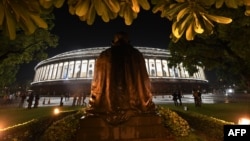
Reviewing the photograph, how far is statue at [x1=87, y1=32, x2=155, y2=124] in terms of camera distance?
8227 millimetres

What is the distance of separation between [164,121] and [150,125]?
289cm

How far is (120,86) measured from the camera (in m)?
8.53

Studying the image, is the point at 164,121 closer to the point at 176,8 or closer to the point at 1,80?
the point at 176,8

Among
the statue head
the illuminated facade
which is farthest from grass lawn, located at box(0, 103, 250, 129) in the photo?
the illuminated facade

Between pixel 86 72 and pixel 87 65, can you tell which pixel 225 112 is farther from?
pixel 87 65

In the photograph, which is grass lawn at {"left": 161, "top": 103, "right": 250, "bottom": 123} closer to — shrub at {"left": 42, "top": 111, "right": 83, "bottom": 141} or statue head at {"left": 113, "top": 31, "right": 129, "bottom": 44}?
statue head at {"left": 113, "top": 31, "right": 129, "bottom": 44}

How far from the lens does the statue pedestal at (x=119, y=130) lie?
7.75 m

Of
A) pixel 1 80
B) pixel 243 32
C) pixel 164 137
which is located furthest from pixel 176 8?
pixel 1 80

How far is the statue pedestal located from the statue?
241 millimetres

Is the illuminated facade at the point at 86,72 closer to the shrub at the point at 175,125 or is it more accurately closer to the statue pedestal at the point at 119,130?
the shrub at the point at 175,125

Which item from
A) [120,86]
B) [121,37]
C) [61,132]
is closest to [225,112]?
[121,37]

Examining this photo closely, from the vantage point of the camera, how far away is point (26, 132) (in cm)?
1106

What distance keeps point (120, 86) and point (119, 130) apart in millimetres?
1632

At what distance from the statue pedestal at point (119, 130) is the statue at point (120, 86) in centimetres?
24
